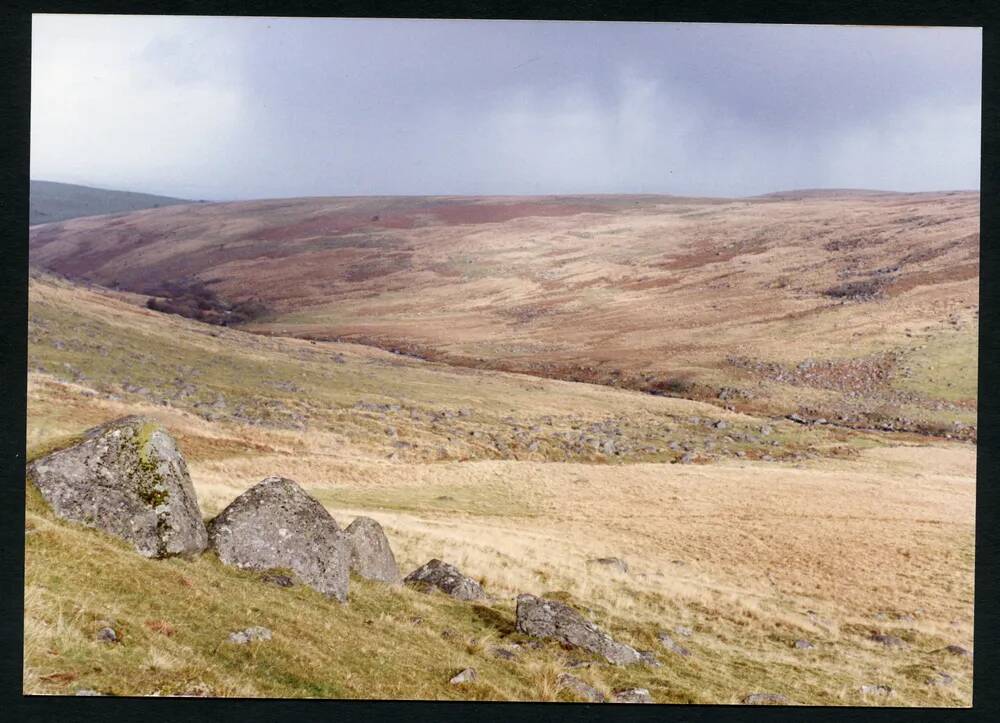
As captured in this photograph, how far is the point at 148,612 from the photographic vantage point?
7.79 m

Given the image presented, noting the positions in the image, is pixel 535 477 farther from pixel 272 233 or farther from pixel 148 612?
pixel 272 233

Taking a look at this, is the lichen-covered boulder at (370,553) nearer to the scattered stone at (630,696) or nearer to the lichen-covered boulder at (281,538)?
the lichen-covered boulder at (281,538)

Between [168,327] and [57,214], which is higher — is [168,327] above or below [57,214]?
below

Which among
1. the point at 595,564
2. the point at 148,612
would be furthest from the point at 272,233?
the point at 148,612

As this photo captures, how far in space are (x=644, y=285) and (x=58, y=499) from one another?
2267 cm

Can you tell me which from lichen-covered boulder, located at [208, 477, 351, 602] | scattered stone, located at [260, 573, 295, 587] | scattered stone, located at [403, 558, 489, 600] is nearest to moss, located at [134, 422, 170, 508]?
lichen-covered boulder, located at [208, 477, 351, 602]

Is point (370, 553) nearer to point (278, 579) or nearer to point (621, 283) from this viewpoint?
point (278, 579)

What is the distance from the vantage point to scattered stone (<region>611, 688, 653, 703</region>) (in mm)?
9109

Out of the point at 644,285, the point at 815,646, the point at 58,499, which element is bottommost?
the point at 815,646

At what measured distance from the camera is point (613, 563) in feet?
47.7

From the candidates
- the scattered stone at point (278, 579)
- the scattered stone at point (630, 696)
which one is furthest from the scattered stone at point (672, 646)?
the scattered stone at point (278, 579)

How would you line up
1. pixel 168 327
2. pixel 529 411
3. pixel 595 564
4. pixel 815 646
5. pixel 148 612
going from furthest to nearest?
pixel 168 327 → pixel 529 411 → pixel 595 564 → pixel 815 646 → pixel 148 612

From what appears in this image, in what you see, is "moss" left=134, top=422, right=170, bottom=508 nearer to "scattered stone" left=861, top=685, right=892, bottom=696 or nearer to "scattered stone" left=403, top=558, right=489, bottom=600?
"scattered stone" left=403, top=558, right=489, bottom=600

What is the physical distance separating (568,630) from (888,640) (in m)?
6.56
